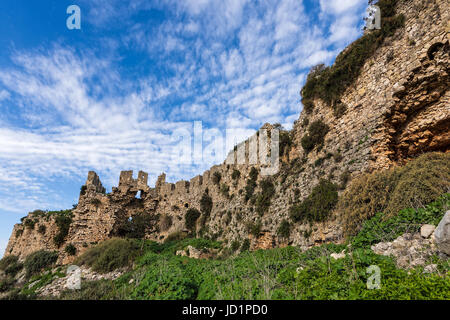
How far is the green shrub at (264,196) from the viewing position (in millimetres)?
15691

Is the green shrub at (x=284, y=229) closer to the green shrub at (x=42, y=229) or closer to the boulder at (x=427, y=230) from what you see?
the boulder at (x=427, y=230)

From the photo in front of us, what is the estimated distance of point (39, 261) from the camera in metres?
21.0

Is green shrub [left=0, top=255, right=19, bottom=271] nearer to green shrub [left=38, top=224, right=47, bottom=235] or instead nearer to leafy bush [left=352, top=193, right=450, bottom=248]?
green shrub [left=38, top=224, right=47, bottom=235]

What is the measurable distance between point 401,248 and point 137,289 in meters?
6.60

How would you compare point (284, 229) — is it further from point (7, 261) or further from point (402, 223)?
point (7, 261)

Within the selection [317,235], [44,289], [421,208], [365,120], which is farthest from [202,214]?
[421,208]

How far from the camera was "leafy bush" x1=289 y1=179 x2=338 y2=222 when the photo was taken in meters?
10.3

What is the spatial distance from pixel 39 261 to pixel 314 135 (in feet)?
87.7

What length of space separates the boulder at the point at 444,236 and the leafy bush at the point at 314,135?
8469mm

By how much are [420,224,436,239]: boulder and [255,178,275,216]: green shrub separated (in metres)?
10.2

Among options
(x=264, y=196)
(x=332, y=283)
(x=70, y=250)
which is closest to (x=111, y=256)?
(x=70, y=250)

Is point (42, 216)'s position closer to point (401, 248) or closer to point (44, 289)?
point (44, 289)

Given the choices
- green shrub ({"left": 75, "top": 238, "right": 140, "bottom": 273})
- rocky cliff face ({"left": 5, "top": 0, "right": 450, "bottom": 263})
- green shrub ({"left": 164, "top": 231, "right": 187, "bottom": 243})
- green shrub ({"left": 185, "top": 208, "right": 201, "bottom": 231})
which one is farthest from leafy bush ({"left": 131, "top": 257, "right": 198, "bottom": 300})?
green shrub ({"left": 185, "top": 208, "right": 201, "bottom": 231})

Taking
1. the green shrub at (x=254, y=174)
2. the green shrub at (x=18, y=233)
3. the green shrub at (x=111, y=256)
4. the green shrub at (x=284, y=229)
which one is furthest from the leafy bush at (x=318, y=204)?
the green shrub at (x=18, y=233)
